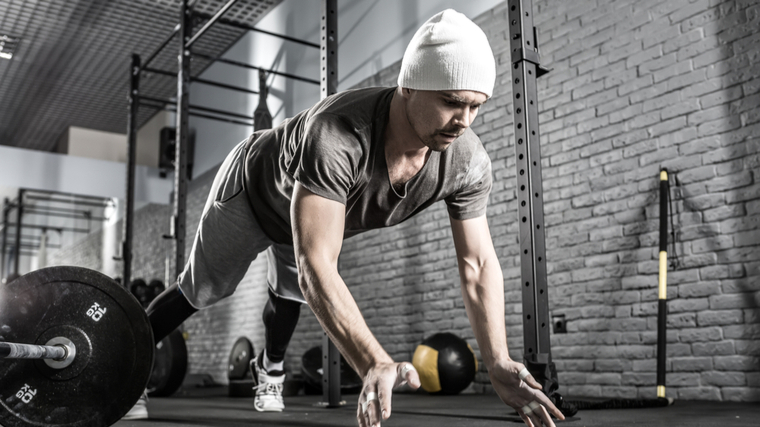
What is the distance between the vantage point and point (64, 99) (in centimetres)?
834

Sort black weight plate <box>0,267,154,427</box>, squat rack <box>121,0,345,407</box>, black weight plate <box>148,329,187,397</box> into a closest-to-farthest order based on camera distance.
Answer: black weight plate <box>0,267,154,427</box> < squat rack <box>121,0,345,407</box> < black weight plate <box>148,329,187,397</box>

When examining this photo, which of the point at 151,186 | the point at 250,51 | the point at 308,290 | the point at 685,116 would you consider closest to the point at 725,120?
the point at 685,116

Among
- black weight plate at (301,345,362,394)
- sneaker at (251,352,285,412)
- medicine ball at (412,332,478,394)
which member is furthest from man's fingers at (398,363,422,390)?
black weight plate at (301,345,362,394)

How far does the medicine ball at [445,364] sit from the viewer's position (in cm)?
364

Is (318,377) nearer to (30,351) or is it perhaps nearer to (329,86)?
(329,86)

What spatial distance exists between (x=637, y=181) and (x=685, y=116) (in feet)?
1.24

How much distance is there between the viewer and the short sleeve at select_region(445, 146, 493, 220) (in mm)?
1568

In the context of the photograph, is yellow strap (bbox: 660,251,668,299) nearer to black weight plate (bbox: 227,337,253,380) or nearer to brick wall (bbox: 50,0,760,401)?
brick wall (bbox: 50,0,760,401)

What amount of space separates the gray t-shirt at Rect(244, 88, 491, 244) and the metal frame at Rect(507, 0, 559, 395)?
0.69m

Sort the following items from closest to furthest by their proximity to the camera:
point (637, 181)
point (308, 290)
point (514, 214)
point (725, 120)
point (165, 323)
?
point (308, 290) < point (165, 323) < point (725, 120) < point (637, 181) < point (514, 214)

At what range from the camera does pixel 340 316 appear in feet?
3.89

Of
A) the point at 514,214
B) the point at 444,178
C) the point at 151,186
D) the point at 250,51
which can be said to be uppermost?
the point at 250,51

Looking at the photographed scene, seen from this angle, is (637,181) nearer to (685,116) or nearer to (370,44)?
(685,116)

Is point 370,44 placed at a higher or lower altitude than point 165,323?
higher
